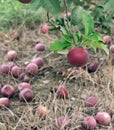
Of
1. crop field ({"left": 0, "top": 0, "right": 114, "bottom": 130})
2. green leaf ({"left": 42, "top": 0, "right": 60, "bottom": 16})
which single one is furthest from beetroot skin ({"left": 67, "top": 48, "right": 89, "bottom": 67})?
green leaf ({"left": 42, "top": 0, "right": 60, "bottom": 16})

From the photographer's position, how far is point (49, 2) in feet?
5.56

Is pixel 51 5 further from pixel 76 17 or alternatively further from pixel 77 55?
pixel 77 55

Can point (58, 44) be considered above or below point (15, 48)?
above

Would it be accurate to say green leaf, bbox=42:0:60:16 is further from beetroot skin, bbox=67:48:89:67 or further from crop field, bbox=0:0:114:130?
beetroot skin, bbox=67:48:89:67

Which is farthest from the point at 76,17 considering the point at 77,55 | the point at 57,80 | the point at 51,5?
the point at 57,80

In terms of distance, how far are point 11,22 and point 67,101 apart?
143 centimetres

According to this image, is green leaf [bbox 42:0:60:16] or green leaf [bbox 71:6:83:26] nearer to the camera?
green leaf [bbox 42:0:60:16]

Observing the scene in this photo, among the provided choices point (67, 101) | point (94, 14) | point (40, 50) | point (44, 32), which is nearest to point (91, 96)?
point (67, 101)

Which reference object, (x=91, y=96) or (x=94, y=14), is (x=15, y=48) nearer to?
(x=94, y=14)

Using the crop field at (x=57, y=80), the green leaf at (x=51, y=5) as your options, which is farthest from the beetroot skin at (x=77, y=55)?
the green leaf at (x=51, y=5)

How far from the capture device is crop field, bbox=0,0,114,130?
1.83 m

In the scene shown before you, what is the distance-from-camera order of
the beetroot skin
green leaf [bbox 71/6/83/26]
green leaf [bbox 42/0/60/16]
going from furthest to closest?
green leaf [bbox 71/6/83/26] → green leaf [bbox 42/0/60/16] → the beetroot skin

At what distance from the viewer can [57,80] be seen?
9.04ft

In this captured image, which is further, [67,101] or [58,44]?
[67,101]
